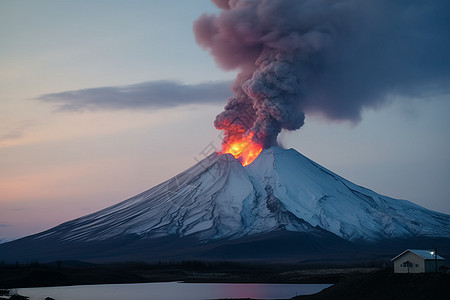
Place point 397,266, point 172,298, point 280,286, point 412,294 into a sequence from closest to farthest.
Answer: point 412,294 → point 397,266 → point 172,298 → point 280,286

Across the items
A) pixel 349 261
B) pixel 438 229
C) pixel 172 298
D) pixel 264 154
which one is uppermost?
pixel 264 154

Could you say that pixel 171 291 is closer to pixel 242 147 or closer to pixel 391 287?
pixel 391 287

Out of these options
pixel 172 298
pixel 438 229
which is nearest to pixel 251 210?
pixel 438 229

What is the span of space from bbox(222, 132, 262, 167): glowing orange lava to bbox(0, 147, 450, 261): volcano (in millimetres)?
1999

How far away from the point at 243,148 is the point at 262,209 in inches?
595

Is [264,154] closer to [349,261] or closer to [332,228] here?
[332,228]

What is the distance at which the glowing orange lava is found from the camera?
5467 inches

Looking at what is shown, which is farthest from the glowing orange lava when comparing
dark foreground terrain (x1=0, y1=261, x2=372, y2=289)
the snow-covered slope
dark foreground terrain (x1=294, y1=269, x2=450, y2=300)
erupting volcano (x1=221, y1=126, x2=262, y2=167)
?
dark foreground terrain (x1=294, y1=269, x2=450, y2=300)

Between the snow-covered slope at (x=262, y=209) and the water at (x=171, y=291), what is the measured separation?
239 feet

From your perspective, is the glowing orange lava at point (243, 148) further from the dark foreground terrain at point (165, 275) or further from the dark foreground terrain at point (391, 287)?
the dark foreground terrain at point (391, 287)

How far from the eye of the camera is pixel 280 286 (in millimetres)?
69438

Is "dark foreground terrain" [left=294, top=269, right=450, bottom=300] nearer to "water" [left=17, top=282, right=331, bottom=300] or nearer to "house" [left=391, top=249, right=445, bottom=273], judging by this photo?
"house" [left=391, top=249, right=445, bottom=273]

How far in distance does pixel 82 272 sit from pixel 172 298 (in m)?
29.7

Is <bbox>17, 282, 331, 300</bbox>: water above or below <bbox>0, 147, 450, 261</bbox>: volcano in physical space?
below
